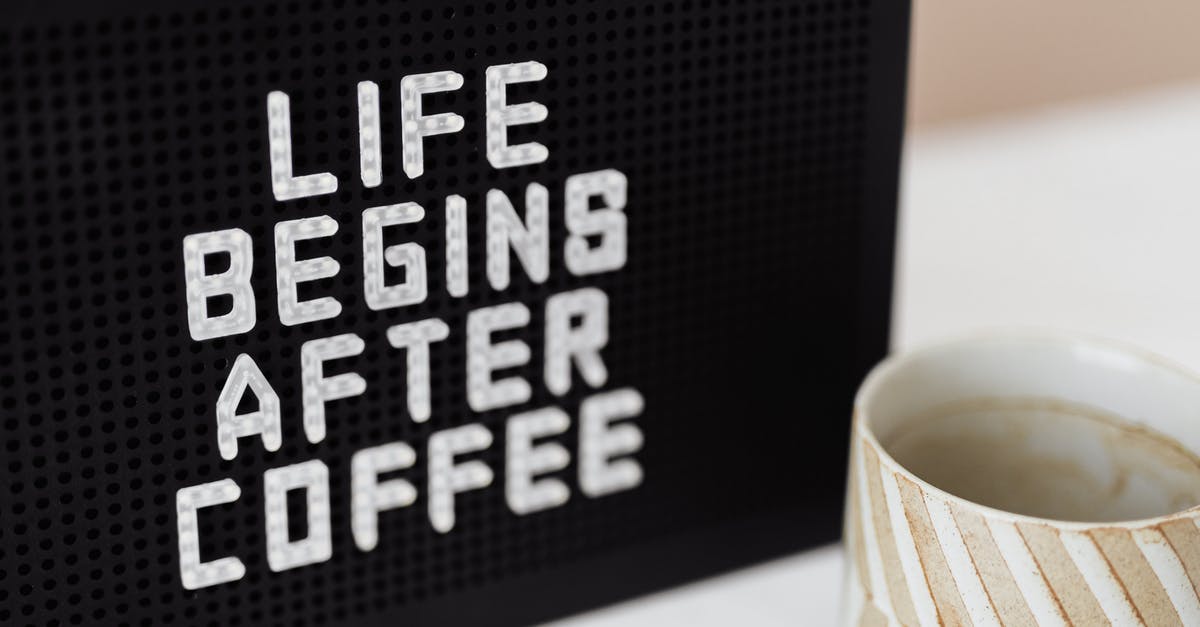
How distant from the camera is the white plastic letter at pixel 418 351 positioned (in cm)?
68

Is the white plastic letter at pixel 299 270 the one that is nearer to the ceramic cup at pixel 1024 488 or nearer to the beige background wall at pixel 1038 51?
the ceramic cup at pixel 1024 488

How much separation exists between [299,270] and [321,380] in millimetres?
53

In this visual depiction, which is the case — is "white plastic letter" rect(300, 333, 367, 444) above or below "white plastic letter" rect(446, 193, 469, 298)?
below

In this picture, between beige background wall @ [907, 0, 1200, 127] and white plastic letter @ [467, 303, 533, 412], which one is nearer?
white plastic letter @ [467, 303, 533, 412]

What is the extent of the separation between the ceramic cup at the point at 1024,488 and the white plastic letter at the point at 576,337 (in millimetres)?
127

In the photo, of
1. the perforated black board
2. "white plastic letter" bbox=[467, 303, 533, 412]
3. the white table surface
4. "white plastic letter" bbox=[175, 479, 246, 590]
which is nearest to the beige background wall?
the white table surface

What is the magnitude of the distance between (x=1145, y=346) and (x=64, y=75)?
0.69 meters

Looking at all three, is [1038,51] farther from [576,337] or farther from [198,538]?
[198,538]

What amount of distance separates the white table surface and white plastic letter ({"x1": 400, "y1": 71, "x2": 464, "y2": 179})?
287 mm

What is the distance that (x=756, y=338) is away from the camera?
0.78 m

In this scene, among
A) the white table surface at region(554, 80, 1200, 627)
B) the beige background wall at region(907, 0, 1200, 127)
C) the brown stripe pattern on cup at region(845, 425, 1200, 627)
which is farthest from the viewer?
the beige background wall at region(907, 0, 1200, 127)

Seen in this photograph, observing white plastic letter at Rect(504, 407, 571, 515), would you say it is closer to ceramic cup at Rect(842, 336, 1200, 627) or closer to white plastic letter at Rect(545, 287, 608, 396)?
white plastic letter at Rect(545, 287, 608, 396)

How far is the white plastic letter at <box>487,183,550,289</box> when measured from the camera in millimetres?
678

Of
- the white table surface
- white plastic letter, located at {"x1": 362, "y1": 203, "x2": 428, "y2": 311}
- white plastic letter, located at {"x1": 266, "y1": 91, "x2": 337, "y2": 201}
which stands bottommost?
the white table surface
